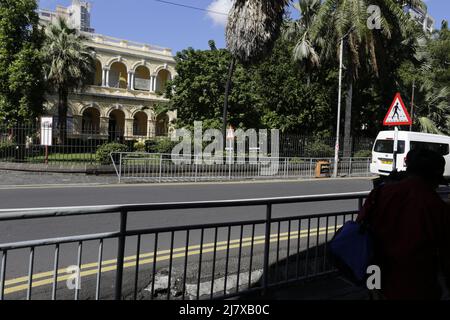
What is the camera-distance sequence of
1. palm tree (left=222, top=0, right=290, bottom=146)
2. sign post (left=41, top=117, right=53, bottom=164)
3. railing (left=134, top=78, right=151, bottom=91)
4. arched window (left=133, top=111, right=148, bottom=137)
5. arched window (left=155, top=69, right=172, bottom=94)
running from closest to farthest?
1. sign post (left=41, top=117, right=53, bottom=164)
2. palm tree (left=222, top=0, right=290, bottom=146)
3. railing (left=134, top=78, right=151, bottom=91)
4. arched window (left=133, top=111, right=148, bottom=137)
5. arched window (left=155, top=69, right=172, bottom=94)

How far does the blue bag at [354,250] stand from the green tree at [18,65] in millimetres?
26293

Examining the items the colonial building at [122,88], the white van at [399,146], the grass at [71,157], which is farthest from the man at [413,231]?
the colonial building at [122,88]

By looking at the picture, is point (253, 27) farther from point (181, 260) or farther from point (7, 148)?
point (181, 260)

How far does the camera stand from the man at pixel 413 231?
248cm

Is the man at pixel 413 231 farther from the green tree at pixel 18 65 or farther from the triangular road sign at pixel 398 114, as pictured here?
the green tree at pixel 18 65

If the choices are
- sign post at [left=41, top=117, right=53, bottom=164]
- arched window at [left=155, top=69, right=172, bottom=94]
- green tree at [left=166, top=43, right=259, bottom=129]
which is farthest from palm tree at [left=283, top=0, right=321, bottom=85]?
arched window at [left=155, top=69, right=172, bottom=94]

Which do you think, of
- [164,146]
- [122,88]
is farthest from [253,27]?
[122,88]

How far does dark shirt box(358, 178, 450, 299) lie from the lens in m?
2.48

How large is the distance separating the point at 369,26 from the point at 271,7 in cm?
663

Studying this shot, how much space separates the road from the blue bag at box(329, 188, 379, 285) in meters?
2.87

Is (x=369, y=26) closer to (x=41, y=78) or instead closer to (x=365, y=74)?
(x=365, y=74)

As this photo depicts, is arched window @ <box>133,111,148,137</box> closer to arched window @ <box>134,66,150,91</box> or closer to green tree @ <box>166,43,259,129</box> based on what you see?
arched window @ <box>134,66,150,91</box>

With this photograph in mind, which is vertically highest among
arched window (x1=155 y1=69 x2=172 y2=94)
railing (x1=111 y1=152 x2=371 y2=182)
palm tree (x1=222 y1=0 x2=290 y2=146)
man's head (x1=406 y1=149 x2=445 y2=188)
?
arched window (x1=155 y1=69 x2=172 y2=94)
